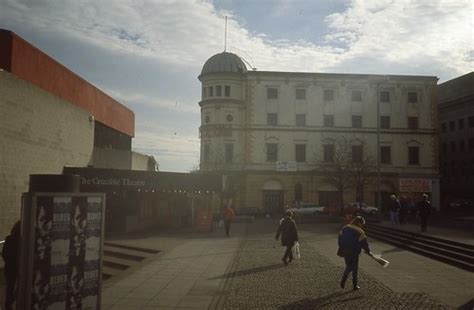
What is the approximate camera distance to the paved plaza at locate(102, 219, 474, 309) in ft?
33.3

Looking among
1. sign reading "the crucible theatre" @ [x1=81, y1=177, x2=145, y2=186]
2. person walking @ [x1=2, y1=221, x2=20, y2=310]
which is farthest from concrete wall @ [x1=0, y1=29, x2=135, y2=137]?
person walking @ [x1=2, y1=221, x2=20, y2=310]

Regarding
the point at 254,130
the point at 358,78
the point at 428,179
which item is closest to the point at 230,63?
the point at 254,130

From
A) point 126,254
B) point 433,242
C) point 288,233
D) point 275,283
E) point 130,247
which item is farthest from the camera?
point 130,247

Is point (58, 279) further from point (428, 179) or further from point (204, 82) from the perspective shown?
point (428, 179)

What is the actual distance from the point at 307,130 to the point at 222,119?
10151 mm

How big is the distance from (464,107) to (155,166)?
149 feet

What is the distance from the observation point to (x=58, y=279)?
21.5 feet

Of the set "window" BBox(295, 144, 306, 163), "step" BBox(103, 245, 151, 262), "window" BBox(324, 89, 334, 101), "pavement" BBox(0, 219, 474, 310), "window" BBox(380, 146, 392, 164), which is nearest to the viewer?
"pavement" BBox(0, 219, 474, 310)

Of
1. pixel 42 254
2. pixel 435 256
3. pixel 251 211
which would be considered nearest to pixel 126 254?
pixel 435 256

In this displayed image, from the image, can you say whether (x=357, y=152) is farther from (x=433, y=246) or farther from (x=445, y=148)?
(x=433, y=246)

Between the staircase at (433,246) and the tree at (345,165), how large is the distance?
905 inches

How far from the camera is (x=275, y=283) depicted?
12.4 meters

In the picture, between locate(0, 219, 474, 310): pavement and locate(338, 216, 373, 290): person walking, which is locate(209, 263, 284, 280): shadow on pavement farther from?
locate(338, 216, 373, 290): person walking

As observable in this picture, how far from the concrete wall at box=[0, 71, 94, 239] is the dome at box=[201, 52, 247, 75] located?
33.1 m
